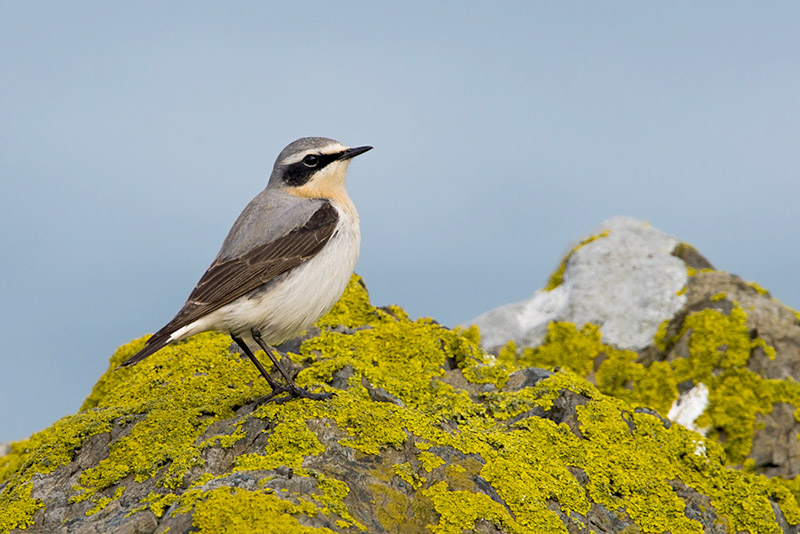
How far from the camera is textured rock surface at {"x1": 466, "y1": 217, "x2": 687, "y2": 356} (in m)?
13.1

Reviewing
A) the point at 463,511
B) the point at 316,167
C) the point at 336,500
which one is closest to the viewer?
the point at 336,500

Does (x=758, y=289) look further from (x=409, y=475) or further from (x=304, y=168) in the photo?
(x=409, y=475)

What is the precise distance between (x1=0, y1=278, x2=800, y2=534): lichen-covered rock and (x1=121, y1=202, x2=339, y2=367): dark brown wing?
3.00ft

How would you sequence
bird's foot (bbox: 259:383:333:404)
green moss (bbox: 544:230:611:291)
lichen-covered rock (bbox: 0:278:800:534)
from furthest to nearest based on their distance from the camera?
green moss (bbox: 544:230:611:291), bird's foot (bbox: 259:383:333:404), lichen-covered rock (bbox: 0:278:800:534)

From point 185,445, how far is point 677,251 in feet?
33.0

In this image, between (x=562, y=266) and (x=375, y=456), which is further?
(x=562, y=266)

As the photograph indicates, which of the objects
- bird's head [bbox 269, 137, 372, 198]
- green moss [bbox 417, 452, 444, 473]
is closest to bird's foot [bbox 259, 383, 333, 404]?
green moss [bbox 417, 452, 444, 473]

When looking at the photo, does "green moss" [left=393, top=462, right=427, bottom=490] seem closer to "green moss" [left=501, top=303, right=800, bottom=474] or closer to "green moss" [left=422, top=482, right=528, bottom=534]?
"green moss" [left=422, top=482, right=528, bottom=534]

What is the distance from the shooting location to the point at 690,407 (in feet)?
39.4

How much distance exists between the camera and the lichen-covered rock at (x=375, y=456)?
20.4 ft

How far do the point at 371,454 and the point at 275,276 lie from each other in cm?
241

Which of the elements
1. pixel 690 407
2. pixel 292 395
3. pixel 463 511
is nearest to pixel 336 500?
pixel 463 511

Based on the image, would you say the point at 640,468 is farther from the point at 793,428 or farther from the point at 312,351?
the point at 793,428

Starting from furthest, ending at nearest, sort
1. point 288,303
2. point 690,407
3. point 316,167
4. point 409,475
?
point 690,407
point 316,167
point 288,303
point 409,475
